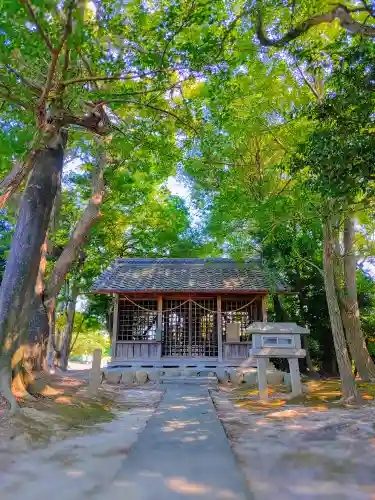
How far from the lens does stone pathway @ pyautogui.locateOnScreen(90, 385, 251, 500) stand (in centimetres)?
274

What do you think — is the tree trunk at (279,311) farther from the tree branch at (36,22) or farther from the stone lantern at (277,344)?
the tree branch at (36,22)

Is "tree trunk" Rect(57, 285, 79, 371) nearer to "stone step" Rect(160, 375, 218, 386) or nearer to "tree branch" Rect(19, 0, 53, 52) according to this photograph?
"stone step" Rect(160, 375, 218, 386)

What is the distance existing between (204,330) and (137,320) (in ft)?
9.08

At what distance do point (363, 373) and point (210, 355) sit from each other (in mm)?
5885

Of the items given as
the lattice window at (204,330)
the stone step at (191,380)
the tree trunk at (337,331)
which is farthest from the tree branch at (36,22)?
the lattice window at (204,330)

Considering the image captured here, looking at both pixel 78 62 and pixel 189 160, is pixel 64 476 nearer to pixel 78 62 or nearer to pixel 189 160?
pixel 78 62

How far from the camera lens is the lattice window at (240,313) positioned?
15.0 m

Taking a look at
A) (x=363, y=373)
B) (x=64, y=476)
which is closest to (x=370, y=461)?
(x=64, y=476)

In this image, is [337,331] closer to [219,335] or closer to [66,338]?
[219,335]

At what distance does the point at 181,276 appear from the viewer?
1531cm

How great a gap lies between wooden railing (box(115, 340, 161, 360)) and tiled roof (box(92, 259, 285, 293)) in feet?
6.77

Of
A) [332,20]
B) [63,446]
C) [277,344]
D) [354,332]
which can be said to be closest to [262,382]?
[277,344]

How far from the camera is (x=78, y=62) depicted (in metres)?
6.06

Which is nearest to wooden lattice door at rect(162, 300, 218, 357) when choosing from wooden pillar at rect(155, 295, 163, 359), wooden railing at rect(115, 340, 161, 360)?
wooden pillar at rect(155, 295, 163, 359)
